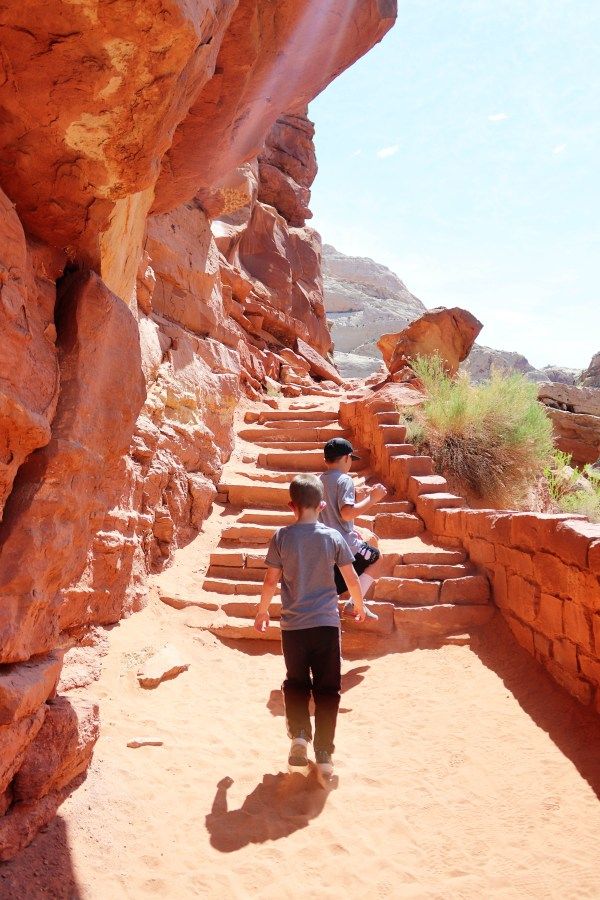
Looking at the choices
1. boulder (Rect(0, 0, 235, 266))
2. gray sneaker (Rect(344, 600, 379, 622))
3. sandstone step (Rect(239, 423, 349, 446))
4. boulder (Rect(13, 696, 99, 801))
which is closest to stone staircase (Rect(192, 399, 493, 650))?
gray sneaker (Rect(344, 600, 379, 622))

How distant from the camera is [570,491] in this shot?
8875mm

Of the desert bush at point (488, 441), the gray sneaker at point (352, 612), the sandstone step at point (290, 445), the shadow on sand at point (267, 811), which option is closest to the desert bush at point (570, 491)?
the desert bush at point (488, 441)

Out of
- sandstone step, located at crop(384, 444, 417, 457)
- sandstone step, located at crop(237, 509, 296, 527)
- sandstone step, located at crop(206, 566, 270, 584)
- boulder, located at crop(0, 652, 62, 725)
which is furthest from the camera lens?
sandstone step, located at crop(384, 444, 417, 457)

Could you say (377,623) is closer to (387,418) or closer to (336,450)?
(336,450)

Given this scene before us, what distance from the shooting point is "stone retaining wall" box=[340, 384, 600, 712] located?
3.51m

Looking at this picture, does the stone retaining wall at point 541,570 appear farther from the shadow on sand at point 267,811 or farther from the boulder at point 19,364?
the boulder at point 19,364

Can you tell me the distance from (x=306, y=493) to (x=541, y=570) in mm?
2039

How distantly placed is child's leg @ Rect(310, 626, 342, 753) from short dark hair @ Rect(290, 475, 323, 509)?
66 cm

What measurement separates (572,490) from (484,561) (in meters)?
4.49

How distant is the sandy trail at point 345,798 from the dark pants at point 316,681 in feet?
1.02

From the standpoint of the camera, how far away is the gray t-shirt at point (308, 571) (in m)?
3.04

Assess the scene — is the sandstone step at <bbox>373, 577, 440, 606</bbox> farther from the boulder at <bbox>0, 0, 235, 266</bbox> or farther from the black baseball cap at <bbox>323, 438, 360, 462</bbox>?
the boulder at <bbox>0, 0, 235, 266</bbox>

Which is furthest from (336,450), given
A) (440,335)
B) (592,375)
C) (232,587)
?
(592,375)

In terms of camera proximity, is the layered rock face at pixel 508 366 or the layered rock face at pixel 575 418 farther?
the layered rock face at pixel 508 366
